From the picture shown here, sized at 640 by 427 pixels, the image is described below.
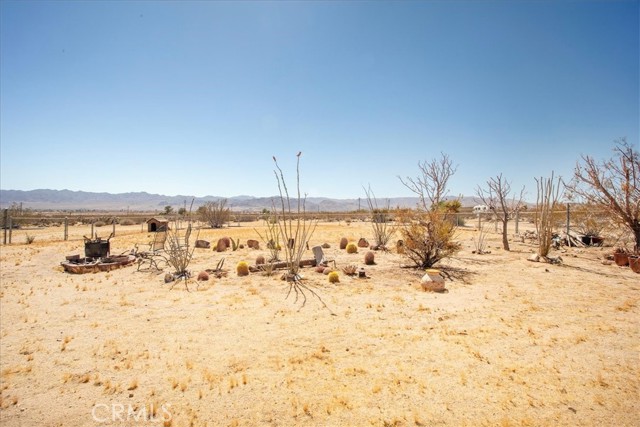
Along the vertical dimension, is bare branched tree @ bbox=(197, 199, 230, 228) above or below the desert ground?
above

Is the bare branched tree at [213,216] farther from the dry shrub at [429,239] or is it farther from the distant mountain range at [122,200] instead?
the distant mountain range at [122,200]

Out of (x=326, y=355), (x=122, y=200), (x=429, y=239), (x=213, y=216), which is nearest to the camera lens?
(x=326, y=355)

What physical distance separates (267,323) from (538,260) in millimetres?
9817

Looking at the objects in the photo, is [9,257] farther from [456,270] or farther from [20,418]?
[456,270]

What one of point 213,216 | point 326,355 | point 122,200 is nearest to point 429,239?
point 326,355

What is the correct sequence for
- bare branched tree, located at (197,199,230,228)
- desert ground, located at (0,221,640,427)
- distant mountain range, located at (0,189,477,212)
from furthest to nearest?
distant mountain range, located at (0,189,477,212), bare branched tree, located at (197,199,230,228), desert ground, located at (0,221,640,427)

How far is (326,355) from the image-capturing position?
172 inches

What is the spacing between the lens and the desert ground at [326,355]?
3.27 meters

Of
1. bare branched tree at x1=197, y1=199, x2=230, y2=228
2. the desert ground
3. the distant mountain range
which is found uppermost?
the distant mountain range

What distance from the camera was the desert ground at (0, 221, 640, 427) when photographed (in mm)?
3271

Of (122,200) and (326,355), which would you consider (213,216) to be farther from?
(122,200)

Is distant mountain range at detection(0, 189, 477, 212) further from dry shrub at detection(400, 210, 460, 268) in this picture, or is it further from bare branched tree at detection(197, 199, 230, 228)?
dry shrub at detection(400, 210, 460, 268)

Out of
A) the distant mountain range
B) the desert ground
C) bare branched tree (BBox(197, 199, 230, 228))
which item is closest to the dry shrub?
the desert ground

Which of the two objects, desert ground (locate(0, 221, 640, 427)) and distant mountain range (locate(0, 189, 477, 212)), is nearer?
desert ground (locate(0, 221, 640, 427))
